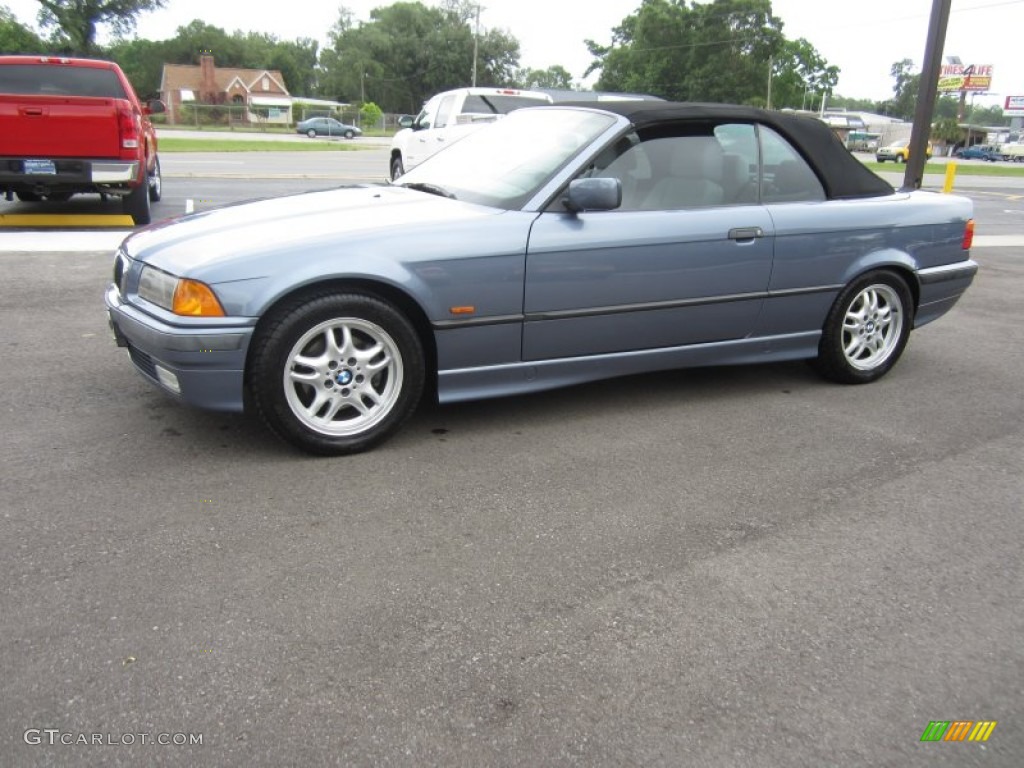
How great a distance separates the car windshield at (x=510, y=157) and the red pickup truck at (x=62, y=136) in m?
5.30

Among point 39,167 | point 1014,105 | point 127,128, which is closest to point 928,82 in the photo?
point 127,128

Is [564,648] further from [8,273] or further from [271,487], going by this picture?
[8,273]

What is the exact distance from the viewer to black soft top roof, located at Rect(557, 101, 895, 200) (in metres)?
4.36

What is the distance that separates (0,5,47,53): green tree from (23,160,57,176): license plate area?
58.9m

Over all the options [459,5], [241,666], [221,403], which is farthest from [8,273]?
[459,5]

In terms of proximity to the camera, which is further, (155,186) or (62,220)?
(155,186)

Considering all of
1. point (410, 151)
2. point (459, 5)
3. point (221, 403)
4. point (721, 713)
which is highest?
point (459, 5)

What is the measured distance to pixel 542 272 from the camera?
151 inches

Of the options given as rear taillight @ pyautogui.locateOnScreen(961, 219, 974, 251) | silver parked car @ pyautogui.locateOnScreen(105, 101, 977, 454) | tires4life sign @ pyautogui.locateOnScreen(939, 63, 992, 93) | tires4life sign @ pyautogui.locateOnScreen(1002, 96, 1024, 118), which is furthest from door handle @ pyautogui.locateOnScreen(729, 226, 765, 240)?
tires4life sign @ pyautogui.locateOnScreen(1002, 96, 1024, 118)

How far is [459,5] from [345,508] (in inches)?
4309

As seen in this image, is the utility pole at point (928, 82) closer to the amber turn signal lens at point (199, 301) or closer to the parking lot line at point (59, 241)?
the parking lot line at point (59, 241)

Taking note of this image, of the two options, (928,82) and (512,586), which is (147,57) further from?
(512,586)

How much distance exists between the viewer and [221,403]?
346 cm

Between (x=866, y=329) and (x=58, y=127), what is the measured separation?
7.89m
